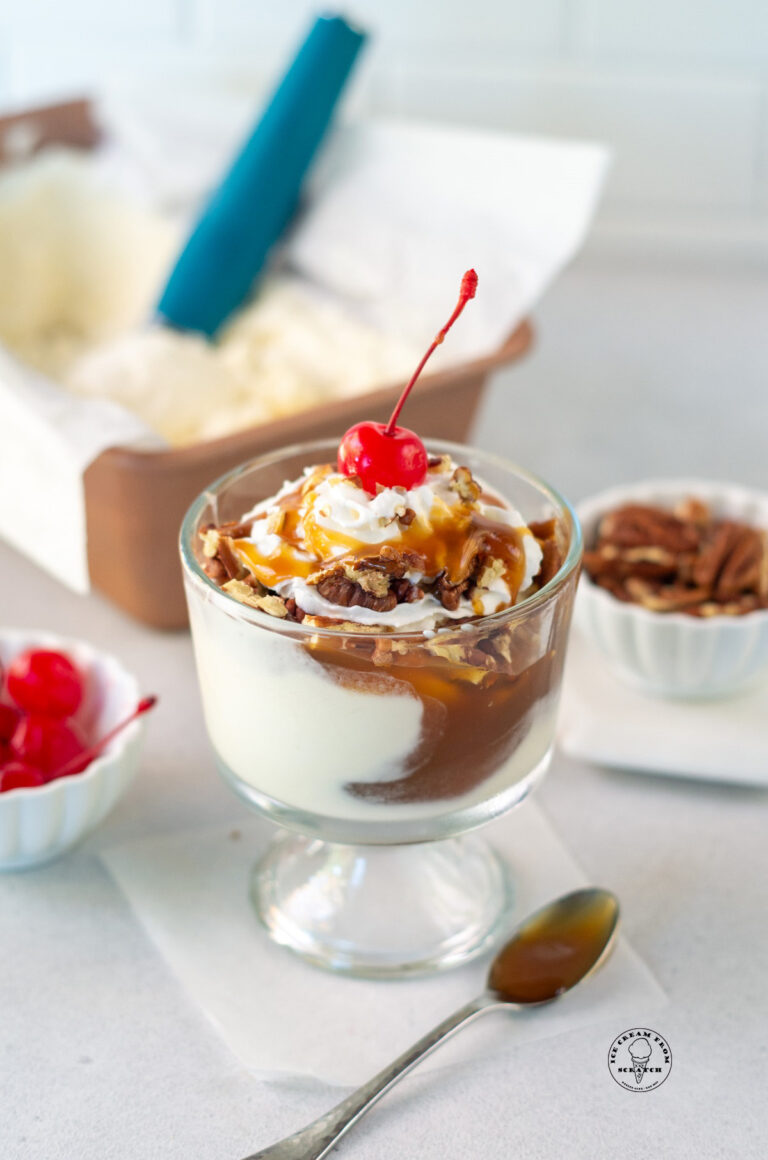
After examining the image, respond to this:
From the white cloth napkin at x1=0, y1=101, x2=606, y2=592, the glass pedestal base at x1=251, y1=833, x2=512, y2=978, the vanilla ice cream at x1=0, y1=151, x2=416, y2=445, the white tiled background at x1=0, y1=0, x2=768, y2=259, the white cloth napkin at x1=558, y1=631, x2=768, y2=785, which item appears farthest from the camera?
the white tiled background at x1=0, y1=0, x2=768, y2=259

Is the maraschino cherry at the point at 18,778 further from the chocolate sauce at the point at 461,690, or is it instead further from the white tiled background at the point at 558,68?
the white tiled background at the point at 558,68

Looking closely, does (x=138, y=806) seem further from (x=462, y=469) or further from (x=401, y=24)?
(x=401, y=24)

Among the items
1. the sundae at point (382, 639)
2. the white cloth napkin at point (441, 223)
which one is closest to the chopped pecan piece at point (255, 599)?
the sundae at point (382, 639)

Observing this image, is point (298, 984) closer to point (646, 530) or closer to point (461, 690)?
point (461, 690)

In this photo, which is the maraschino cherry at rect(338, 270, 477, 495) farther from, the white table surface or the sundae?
the white table surface

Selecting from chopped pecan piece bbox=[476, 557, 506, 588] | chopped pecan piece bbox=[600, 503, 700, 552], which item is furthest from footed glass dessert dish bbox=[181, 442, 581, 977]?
chopped pecan piece bbox=[600, 503, 700, 552]

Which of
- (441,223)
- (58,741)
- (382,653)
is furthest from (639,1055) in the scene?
(441,223)

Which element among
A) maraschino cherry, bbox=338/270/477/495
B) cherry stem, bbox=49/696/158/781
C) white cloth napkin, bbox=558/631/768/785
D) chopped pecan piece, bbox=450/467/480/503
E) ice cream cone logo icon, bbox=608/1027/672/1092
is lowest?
white cloth napkin, bbox=558/631/768/785
